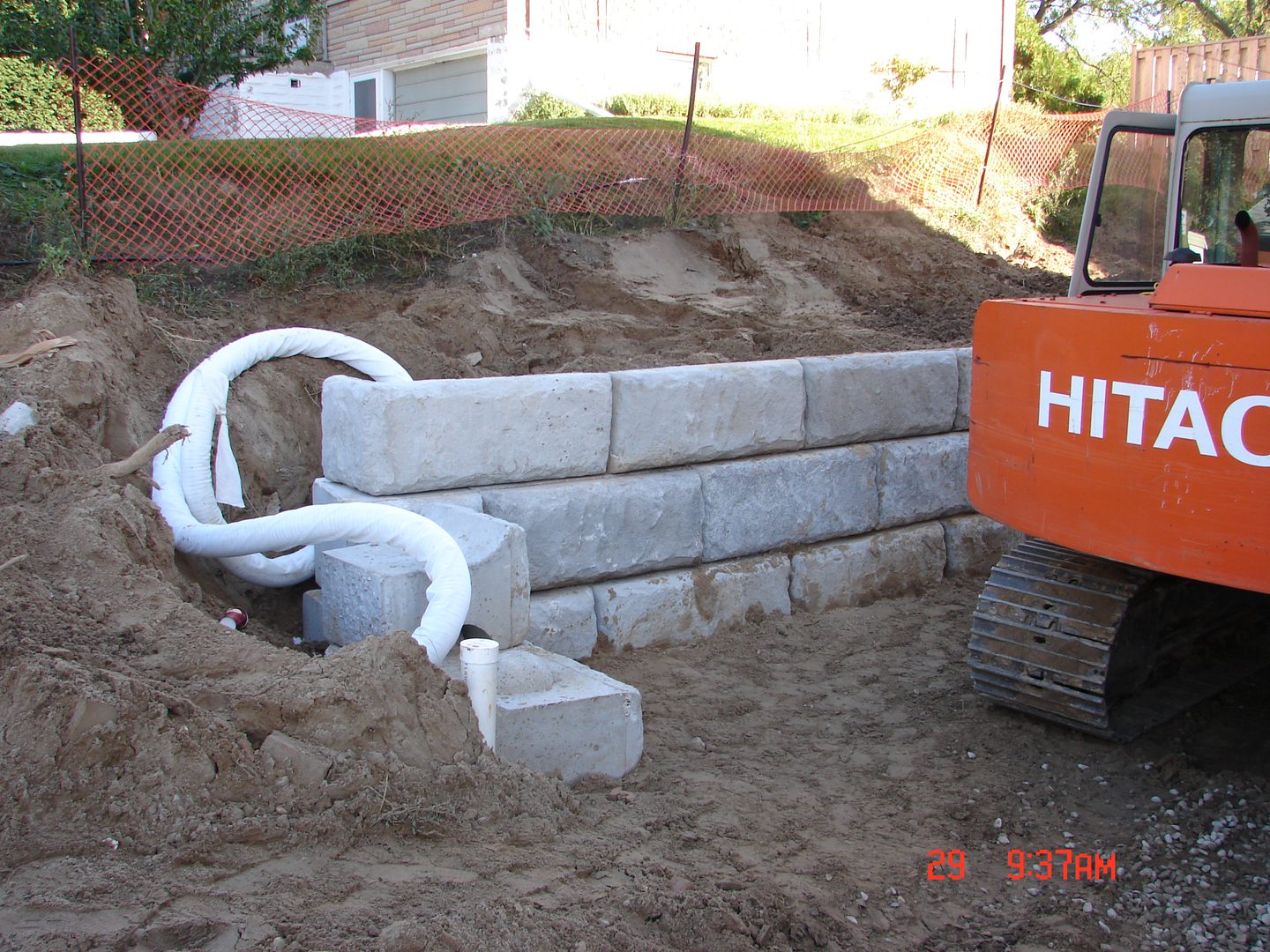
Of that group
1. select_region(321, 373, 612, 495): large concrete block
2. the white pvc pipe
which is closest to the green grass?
select_region(321, 373, 612, 495): large concrete block

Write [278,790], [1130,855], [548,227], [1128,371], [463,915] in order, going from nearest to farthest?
[463,915] < [278,790] < [1128,371] < [1130,855] < [548,227]

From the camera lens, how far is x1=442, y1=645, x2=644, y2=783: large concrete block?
374cm

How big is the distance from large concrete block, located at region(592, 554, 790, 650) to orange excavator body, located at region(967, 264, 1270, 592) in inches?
71.4

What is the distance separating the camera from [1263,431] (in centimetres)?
297

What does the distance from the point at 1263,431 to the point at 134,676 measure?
10.2 ft

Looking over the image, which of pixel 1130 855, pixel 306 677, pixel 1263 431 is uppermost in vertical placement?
pixel 1263 431

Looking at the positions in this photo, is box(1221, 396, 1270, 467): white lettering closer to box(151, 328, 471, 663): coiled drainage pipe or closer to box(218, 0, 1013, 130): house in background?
box(151, 328, 471, 663): coiled drainage pipe

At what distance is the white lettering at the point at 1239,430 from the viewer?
2975 millimetres

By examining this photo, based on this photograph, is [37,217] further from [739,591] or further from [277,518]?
[739,591]

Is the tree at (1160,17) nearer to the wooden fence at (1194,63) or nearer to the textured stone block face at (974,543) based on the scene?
the wooden fence at (1194,63)

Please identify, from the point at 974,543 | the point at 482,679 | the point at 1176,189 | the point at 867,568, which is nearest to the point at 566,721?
the point at 482,679

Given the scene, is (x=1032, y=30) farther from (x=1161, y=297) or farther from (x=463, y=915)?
(x=463, y=915)

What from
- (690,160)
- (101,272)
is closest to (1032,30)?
(690,160)

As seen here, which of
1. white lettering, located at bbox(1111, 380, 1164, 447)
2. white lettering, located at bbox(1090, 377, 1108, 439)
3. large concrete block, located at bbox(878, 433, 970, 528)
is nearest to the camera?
white lettering, located at bbox(1111, 380, 1164, 447)
